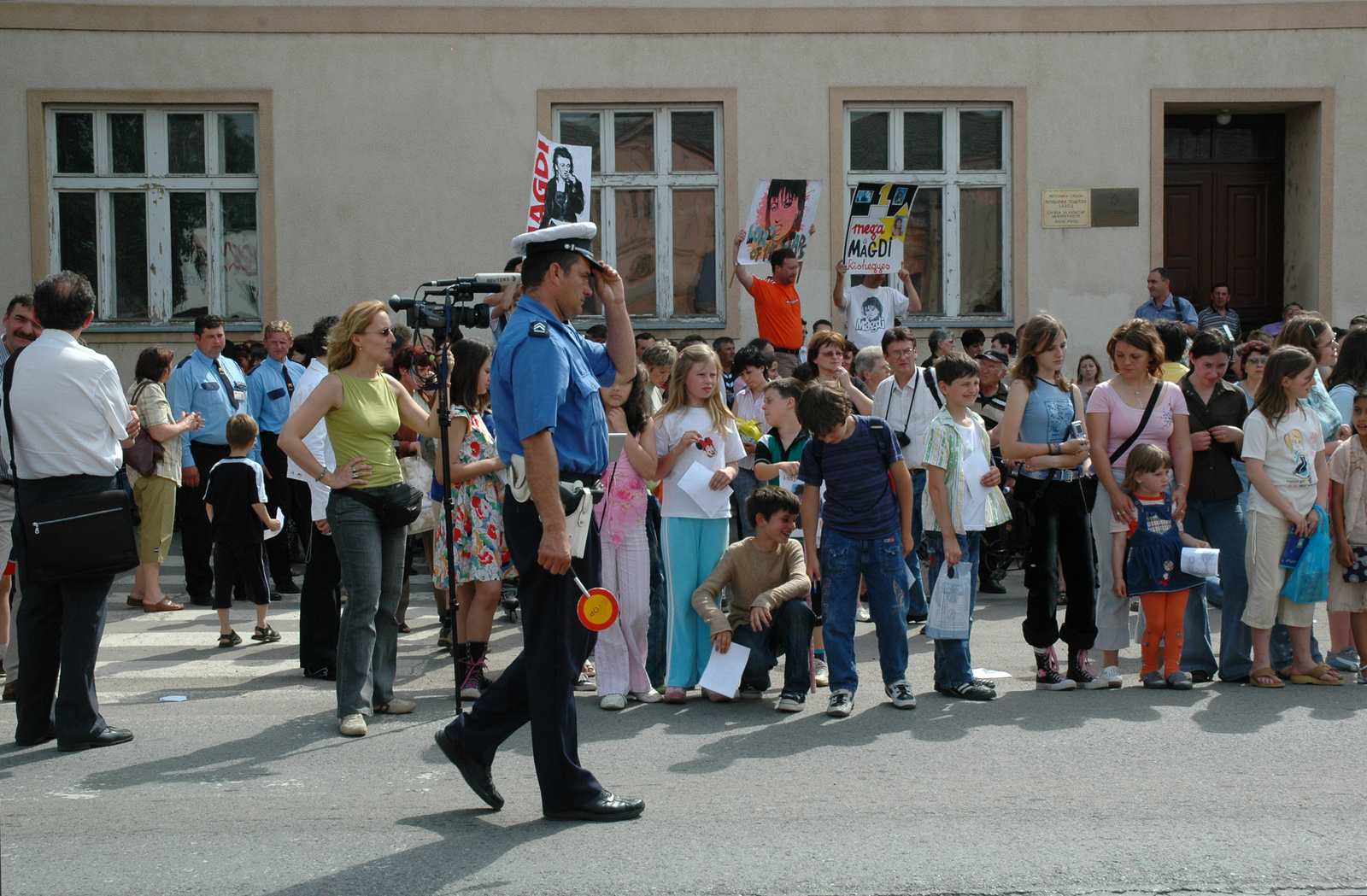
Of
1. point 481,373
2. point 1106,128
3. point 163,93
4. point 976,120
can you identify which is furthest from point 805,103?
point 481,373

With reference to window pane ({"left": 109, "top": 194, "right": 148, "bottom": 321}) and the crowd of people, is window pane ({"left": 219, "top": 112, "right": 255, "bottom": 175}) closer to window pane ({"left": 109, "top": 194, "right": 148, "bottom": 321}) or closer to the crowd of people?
window pane ({"left": 109, "top": 194, "right": 148, "bottom": 321})

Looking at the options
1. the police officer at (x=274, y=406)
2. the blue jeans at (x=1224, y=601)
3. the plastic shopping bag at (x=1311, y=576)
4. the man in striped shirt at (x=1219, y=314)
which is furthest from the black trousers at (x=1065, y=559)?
the man in striped shirt at (x=1219, y=314)

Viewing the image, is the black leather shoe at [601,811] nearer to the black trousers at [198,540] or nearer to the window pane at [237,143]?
the black trousers at [198,540]

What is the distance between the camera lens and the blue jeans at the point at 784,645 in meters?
6.55

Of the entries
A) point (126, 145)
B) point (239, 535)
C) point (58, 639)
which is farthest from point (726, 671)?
point (126, 145)

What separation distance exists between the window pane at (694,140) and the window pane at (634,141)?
254mm

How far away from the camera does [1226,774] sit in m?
5.26

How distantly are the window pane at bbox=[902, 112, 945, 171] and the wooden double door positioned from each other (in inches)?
108

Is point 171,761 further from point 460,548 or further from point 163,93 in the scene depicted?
point 163,93

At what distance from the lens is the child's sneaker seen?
687 cm

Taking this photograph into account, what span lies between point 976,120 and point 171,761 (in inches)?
460

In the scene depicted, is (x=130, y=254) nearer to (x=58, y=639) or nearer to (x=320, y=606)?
(x=320, y=606)

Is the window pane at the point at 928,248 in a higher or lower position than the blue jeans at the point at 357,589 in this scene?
higher

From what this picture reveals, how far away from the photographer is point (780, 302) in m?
12.5
